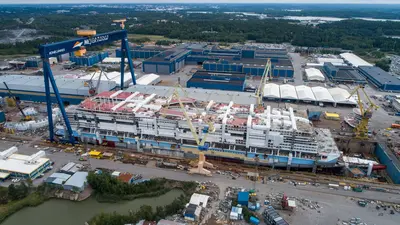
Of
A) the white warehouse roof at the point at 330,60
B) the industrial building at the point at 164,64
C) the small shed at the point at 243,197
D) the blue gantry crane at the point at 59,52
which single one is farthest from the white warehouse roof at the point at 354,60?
the small shed at the point at 243,197

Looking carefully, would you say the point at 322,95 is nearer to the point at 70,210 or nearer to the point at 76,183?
the point at 76,183

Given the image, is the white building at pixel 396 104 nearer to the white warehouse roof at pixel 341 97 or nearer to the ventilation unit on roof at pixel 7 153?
the white warehouse roof at pixel 341 97

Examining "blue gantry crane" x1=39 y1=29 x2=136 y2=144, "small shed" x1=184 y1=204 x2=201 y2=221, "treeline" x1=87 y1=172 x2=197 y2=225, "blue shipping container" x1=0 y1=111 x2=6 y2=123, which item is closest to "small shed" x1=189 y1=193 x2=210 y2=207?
"treeline" x1=87 y1=172 x2=197 y2=225

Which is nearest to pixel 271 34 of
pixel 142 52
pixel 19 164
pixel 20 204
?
pixel 142 52

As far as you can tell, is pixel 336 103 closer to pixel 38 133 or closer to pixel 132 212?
pixel 132 212

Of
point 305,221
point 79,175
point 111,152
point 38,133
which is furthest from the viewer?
point 38,133

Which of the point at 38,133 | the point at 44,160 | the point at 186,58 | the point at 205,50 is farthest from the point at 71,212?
the point at 205,50
